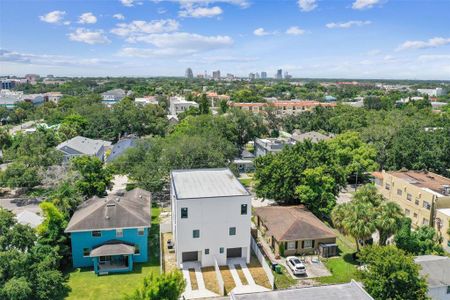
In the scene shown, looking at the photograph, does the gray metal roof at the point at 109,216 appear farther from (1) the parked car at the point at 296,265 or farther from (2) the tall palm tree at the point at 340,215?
(2) the tall palm tree at the point at 340,215

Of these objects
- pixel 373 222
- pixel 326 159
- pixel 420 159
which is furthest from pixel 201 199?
pixel 420 159

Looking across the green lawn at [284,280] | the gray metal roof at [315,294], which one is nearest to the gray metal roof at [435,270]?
the gray metal roof at [315,294]

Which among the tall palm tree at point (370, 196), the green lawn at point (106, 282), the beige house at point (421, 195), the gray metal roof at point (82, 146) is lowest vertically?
the green lawn at point (106, 282)

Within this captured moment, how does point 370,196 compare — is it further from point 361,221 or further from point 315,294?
point 315,294

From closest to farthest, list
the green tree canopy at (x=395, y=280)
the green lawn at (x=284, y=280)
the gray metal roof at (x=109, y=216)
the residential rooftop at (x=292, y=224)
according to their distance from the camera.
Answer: the green tree canopy at (x=395, y=280), the green lawn at (x=284, y=280), the gray metal roof at (x=109, y=216), the residential rooftop at (x=292, y=224)

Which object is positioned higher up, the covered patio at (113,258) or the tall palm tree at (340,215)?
the tall palm tree at (340,215)

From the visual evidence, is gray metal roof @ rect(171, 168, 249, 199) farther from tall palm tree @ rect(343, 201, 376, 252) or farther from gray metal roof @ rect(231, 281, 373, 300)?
gray metal roof @ rect(231, 281, 373, 300)
